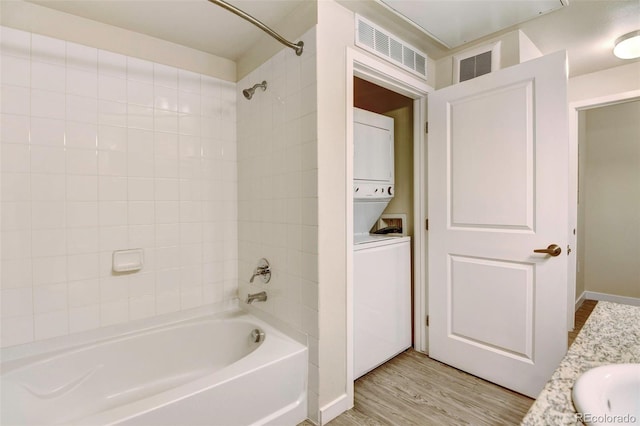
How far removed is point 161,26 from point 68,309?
68.8 inches

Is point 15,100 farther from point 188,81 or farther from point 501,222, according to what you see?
point 501,222

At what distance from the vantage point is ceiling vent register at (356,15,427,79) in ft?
5.66

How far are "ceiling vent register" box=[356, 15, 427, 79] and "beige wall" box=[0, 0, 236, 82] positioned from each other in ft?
3.44

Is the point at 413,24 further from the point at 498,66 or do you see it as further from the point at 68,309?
the point at 68,309

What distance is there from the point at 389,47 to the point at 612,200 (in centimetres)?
323

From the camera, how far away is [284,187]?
1.79 metres

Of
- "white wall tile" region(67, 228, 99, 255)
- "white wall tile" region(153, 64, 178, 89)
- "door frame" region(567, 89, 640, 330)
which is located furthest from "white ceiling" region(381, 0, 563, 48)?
"white wall tile" region(67, 228, 99, 255)

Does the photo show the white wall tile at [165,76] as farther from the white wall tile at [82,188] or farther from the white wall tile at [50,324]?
the white wall tile at [50,324]

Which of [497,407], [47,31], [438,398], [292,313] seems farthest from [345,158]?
[47,31]

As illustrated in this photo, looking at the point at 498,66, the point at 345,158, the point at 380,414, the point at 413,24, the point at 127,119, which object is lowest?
the point at 380,414

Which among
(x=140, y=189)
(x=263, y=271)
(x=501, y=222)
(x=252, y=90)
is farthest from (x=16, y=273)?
(x=501, y=222)

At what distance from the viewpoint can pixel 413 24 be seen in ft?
5.79

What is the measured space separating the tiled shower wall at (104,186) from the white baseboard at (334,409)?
106 cm

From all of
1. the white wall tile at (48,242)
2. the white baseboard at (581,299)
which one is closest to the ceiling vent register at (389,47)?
the white wall tile at (48,242)
